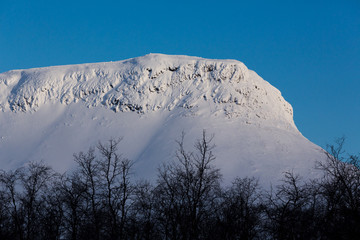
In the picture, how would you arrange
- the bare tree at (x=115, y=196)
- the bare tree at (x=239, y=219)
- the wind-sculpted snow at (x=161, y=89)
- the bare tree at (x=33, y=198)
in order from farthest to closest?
the wind-sculpted snow at (x=161, y=89)
the bare tree at (x=33, y=198)
the bare tree at (x=239, y=219)
the bare tree at (x=115, y=196)

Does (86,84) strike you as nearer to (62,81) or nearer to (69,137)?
(62,81)

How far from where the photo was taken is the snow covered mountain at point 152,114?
76.3 metres

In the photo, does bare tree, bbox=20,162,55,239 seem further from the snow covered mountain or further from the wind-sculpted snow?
the wind-sculpted snow

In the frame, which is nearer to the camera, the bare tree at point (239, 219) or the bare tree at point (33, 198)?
the bare tree at point (239, 219)

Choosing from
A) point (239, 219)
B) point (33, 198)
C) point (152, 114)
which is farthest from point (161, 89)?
point (239, 219)

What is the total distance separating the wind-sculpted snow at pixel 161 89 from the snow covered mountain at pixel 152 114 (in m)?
0.23

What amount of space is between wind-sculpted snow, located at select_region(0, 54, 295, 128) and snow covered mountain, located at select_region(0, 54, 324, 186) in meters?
0.23

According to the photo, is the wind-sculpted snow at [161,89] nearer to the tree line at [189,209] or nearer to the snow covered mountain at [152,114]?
the snow covered mountain at [152,114]

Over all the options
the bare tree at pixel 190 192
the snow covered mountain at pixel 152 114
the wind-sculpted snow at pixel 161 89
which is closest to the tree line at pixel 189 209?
the bare tree at pixel 190 192

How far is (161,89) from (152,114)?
8376 millimetres

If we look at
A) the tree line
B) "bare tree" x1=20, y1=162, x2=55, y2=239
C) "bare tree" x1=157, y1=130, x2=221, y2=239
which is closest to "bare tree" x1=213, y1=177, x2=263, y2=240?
the tree line

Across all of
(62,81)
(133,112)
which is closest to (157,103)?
(133,112)

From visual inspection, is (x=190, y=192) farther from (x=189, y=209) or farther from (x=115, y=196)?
(x=115, y=196)

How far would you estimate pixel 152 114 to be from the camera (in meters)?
91.9
